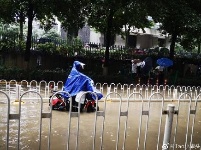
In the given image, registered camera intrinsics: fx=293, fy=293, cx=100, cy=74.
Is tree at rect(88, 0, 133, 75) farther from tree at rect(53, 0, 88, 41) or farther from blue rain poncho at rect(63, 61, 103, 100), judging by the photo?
blue rain poncho at rect(63, 61, 103, 100)

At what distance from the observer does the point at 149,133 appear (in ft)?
23.6

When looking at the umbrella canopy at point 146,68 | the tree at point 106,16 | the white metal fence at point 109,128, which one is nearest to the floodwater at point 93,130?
the white metal fence at point 109,128

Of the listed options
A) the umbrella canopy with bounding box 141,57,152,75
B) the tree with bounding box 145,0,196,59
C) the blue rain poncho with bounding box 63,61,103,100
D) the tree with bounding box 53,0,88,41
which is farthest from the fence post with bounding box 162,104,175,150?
the umbrella canopy with bounding box 141,57,152,75

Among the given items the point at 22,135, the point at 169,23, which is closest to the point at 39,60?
the point at 169,23

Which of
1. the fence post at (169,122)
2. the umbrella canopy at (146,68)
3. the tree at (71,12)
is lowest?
the fence post at (169,122)

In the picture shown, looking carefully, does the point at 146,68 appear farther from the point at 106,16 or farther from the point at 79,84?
the point at 79,84

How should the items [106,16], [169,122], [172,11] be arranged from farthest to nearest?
[106,16] → [172,11] → [169,122]

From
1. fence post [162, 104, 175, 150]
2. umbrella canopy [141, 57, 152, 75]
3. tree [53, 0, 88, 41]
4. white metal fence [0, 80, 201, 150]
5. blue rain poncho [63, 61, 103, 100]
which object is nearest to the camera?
fence post [162, 104, 175, 150]

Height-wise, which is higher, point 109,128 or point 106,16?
point 106,16

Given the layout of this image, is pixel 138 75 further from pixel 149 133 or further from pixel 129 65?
pixel 149 133

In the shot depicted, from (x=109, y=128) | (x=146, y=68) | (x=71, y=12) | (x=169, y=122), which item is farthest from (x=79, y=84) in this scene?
(x=146, y=68)

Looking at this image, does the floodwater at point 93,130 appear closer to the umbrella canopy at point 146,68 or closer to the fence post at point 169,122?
the fence post at point 169,122

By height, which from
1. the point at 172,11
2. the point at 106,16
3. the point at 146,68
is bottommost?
the point at 146,68

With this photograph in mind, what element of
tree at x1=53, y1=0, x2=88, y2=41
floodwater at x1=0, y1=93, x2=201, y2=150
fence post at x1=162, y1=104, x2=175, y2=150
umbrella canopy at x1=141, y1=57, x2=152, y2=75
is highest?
tree at x1=53, y1=0, x2=88, y2=41
